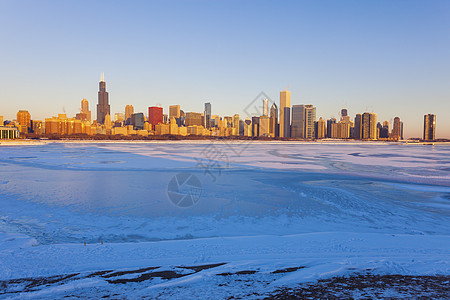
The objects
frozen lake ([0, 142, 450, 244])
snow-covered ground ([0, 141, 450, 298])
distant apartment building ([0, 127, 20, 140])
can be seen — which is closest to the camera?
snow-covered ground ([0, 141, 450, 298])

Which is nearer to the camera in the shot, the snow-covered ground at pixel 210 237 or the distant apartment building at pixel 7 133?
the snow-covered ground at pixel 210 237

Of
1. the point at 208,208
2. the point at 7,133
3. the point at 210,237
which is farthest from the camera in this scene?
the point at 7,133

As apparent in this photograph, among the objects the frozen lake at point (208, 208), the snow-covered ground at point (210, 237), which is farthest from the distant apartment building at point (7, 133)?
the snow-covered ground at point (210, 237)

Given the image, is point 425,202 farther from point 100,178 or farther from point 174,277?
point 100,178

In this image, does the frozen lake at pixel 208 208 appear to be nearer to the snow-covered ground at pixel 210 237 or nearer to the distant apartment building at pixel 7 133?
the snow-covered ground at pixel 210 237

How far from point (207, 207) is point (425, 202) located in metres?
7.90

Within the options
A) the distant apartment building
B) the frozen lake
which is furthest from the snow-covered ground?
the distant apartment building

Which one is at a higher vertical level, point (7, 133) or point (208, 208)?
point (7, 133)

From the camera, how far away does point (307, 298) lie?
378 cm

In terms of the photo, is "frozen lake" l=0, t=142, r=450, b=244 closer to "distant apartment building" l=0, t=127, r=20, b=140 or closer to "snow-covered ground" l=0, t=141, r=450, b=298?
"snow-covered ground" l=0, t=141, r=450, b=298

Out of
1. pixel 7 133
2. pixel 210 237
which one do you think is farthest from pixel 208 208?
pixel 7 133

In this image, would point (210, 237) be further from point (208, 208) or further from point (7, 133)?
point (7, 133)

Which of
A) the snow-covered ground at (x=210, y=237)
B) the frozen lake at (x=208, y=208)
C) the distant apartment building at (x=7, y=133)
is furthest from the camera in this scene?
the distant apartment building at (x=7, y=133)

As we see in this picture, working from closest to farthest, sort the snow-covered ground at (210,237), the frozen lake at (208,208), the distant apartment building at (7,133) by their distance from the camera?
the snow-covered ground at (210,237)
the frozen lake at (208,208)
the distant apartment building at (7,133)
